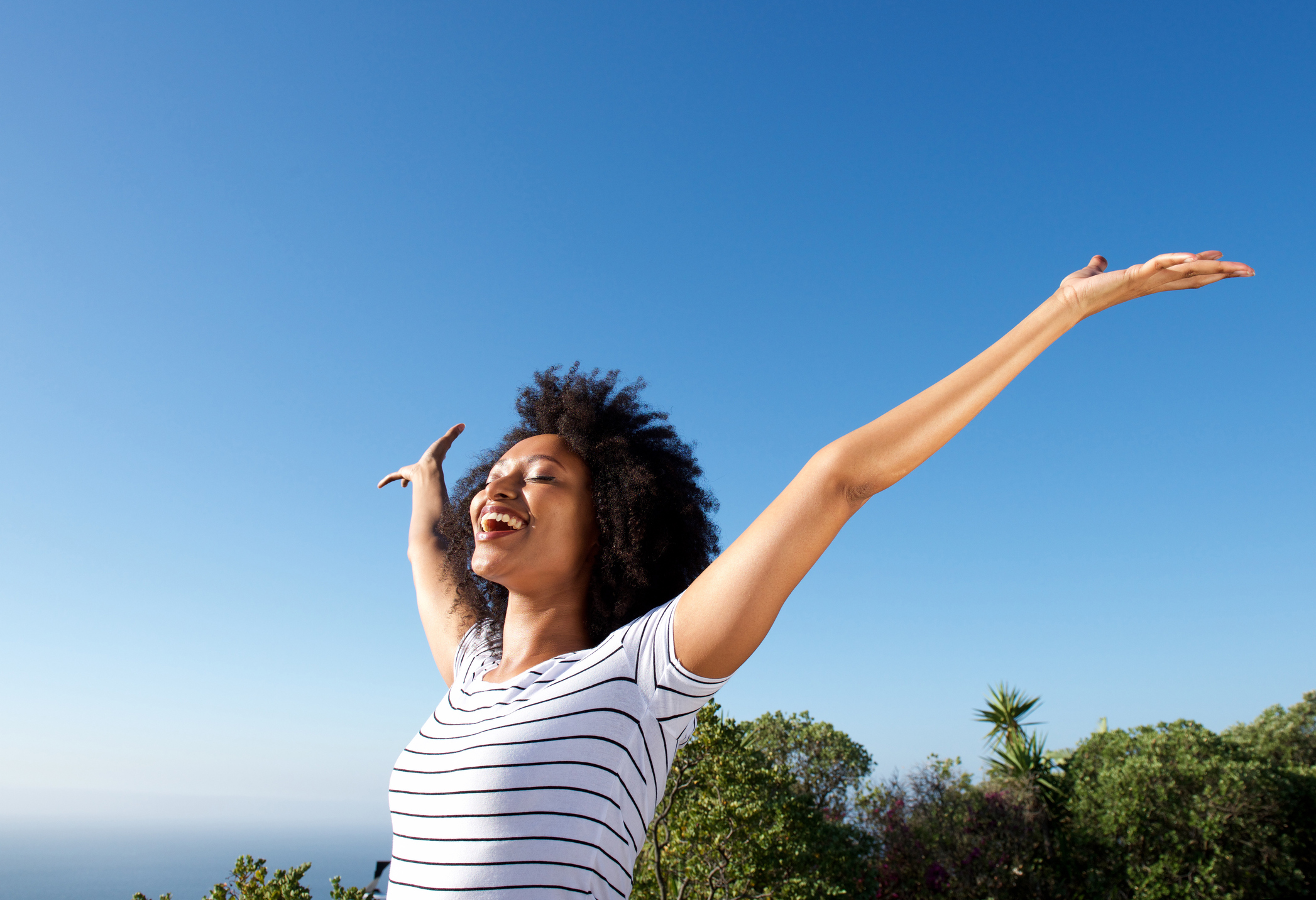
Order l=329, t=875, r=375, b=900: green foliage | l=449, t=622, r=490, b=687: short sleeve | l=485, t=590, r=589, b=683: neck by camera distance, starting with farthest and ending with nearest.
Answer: l=329, t=875, r=375, b=900: green foliage → l=449, t=622, r=490, b=687: short sleeve → l=485, t=590, r=589, b=683: neck

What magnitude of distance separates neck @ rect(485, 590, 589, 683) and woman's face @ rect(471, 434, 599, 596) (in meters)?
0.03

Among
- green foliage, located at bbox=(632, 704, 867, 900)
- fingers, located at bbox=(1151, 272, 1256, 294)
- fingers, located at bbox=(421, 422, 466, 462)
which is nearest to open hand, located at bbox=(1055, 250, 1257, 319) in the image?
fingers, located at bbox=(1151, 272, 1256, 294)

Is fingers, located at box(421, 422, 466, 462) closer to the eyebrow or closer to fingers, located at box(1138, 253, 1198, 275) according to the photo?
the eyebrow

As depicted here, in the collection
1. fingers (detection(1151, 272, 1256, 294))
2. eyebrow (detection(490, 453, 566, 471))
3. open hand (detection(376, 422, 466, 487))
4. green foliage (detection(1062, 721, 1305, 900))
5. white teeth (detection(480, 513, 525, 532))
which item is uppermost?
open hand (detection(376, 422, 466, 487))

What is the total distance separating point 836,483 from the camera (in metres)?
1.30

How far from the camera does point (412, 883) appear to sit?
4.95 ft

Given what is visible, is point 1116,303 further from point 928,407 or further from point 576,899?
point 576,899

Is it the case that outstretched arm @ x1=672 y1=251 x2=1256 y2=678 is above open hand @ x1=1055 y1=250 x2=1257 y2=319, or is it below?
below

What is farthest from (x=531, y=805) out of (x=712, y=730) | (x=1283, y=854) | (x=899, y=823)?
(x=1283, y=854)

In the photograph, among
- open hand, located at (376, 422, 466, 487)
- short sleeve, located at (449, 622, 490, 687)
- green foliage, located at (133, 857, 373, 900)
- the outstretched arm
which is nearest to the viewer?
the outstretched arm

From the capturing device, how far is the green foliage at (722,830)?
9.77 m

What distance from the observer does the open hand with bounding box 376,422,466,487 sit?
10.0ft

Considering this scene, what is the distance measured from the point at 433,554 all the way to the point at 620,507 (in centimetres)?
95

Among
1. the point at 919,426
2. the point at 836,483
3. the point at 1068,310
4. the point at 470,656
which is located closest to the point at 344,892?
the point at 470,656
